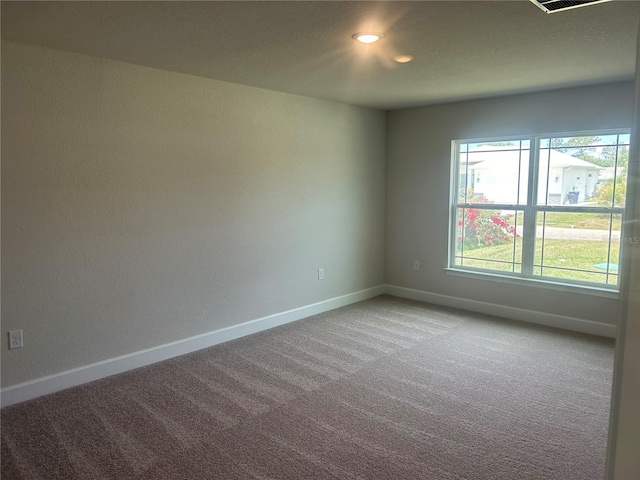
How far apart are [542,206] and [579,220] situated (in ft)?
1.18

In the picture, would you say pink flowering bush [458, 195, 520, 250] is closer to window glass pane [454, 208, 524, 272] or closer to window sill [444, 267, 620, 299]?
window glass pane [454, 208, 524, 272]

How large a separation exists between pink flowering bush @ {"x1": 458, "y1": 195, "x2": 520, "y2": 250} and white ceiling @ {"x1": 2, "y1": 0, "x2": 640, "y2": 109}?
150 cm

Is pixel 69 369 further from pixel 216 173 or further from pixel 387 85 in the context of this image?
pixel 387 85

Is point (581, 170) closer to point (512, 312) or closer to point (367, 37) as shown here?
point (512, 312)

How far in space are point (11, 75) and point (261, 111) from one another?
1976 mm

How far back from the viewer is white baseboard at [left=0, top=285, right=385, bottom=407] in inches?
116

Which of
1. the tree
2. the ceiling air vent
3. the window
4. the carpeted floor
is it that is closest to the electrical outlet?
the carpeted floor

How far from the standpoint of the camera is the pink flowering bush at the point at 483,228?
15.8 feet

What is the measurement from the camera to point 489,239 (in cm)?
497

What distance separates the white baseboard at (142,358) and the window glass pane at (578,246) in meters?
2.31

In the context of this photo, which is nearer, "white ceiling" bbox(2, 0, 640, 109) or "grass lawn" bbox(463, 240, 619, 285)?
"white ceiling" bbox(2, 0, 640, 109)

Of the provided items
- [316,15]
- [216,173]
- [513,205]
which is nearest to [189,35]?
[316,15]

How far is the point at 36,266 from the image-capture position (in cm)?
296

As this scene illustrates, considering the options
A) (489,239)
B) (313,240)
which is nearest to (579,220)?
(489,239)
